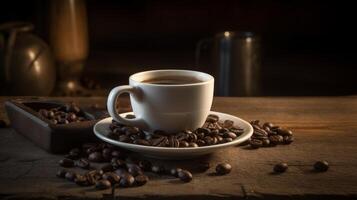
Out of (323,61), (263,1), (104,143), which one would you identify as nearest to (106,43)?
(263,1)

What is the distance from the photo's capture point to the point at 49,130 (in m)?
0.82

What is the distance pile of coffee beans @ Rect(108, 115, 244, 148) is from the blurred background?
1.49 m

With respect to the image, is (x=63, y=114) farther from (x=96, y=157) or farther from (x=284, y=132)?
(x=284, y=132)

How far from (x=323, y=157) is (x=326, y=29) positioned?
7.35 ft

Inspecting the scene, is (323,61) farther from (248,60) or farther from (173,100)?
(173,100)

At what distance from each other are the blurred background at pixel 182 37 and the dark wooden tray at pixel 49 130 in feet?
4.50

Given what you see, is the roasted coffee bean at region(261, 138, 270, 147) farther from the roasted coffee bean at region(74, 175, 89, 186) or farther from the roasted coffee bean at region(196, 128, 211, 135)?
the roasted coffee bean at region(74, 175, 89, 186)

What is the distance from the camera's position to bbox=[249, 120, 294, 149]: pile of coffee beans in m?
0.89

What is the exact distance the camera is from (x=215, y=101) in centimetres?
119

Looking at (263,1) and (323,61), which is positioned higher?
(263,1)

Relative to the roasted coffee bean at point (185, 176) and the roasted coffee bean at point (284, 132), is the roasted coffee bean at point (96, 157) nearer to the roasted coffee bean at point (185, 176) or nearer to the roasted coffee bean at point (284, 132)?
the roasted coffee bean at point (185, 176)

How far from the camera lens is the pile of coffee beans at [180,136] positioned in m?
0.79

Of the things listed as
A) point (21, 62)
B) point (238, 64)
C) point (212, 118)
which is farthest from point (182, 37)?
point (212, 118)

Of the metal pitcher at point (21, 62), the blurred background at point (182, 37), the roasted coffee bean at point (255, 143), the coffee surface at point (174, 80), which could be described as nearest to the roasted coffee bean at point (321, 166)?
the roasted coffee bean at point (255, 143)
